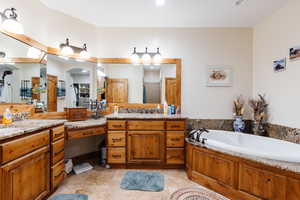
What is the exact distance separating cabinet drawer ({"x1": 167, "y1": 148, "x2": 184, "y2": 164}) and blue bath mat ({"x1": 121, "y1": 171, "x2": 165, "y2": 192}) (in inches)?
11.9

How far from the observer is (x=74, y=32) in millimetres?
2859

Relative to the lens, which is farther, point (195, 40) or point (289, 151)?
point (195, 40)

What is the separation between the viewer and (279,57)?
250 cm

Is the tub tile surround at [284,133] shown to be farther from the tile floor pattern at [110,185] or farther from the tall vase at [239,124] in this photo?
the tile floor pattern at [110,185]

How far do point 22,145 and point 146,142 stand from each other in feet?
5.28

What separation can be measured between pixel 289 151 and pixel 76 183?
2.89m

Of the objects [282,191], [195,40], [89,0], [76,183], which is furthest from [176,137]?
[89,0]

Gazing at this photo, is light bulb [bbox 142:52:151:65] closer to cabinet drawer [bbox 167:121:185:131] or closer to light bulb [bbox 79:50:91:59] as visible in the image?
light bulb [bbox 79:50:91:59]

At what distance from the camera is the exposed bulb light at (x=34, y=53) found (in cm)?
223

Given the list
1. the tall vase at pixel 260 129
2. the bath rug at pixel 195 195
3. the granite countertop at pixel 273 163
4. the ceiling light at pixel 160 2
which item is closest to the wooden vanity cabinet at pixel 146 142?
the bath rug at pixel 195 195

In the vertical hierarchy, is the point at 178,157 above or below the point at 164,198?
above

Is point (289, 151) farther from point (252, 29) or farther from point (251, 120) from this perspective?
point (252, 29)

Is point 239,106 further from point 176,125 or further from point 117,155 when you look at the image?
point 117,155

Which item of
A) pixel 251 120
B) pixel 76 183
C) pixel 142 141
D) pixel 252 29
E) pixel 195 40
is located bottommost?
pixel 76 183
